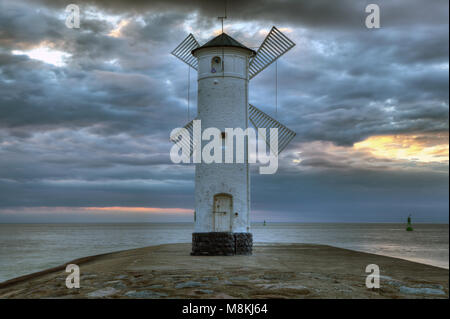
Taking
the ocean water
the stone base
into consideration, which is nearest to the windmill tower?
the stone base

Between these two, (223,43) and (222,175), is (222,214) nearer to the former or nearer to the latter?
(222,175)

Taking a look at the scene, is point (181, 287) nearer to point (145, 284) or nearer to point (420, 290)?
point (145, 284)

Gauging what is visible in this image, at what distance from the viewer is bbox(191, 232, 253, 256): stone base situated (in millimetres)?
16750

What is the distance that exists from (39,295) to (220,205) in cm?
896

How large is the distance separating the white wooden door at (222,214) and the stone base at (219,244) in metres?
0.27

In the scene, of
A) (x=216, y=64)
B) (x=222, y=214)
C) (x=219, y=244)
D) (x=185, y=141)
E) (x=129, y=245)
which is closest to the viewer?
(x=219, y=244)

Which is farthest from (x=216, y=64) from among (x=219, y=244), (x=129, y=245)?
(x=129, y=245)

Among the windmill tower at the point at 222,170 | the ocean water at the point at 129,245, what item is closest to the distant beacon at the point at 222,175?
the windmill tower at the point at 222,170

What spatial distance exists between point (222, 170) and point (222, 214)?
1.75 m

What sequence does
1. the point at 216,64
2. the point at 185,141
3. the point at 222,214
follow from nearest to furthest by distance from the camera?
1. the point at 222,214
2. the point at 216,64
3. the point at 185,141

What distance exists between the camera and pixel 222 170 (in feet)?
55.9

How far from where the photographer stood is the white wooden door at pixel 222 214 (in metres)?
17.0

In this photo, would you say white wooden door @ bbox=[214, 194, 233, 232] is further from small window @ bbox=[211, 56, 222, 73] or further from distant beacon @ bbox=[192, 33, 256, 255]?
small window @ bbox=[211, 56, 222, 73]
